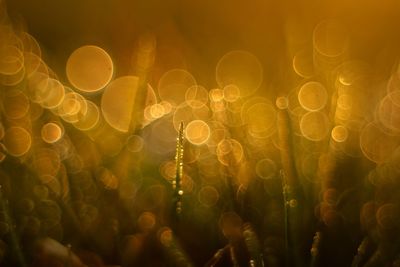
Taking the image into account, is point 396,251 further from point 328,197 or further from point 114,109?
point 114,109

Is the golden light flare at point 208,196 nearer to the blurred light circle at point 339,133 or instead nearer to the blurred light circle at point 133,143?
the blurred light circle at point 133,143

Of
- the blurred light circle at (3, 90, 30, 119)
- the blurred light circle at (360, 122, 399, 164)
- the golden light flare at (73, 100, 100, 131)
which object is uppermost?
the blurred light circle at (3, 90, 30, 119)

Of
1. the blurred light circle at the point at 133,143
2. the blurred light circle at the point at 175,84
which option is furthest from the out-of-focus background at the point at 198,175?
the blurred light circle at the point at 175,84

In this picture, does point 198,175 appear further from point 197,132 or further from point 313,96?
point 313,96

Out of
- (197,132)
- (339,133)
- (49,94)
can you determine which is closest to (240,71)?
(197,132)

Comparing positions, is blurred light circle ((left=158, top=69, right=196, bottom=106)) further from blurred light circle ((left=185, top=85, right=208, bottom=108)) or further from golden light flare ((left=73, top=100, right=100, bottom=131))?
golden light flare ((left=73, top=100, right=100, bottom=131))

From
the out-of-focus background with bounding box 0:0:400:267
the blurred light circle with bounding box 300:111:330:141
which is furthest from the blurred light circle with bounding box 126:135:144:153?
the blurred light circle with bounding box 300:111:330:141

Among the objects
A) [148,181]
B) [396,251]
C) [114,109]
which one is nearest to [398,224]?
[396,251]
